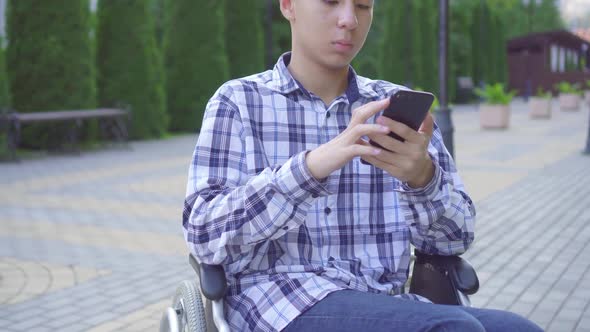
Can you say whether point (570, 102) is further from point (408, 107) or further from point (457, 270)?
point (408, 107)

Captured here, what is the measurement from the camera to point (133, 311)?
4.37 metres

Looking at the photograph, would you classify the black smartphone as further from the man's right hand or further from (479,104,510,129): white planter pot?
(479,104,510,129): white planter pot

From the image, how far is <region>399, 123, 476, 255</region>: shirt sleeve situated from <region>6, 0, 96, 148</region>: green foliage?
1228 centimetres

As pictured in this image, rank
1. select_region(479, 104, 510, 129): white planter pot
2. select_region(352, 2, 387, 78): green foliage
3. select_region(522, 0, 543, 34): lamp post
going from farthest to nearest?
select_region(522, 0, 543, 34): lamp post → select_region(352, 2, 387, 78): green foliage → select_region(479, 104, 510, 129): white planter pot

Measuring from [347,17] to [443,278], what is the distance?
79 cm


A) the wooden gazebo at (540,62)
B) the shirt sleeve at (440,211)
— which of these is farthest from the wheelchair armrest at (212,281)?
the wooden gazebo at (540,62)

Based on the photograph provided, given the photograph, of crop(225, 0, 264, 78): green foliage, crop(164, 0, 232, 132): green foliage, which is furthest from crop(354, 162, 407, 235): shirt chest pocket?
crop(225, 0, 264, 78): green foliage

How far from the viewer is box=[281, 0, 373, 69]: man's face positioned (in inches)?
78.1

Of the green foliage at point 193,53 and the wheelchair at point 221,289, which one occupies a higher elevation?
the green foliage at point 193,53

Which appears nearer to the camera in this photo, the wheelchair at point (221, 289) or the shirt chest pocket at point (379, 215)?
the wheelchair at point (221, 289)

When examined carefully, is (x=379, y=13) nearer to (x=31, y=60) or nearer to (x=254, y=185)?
(x=31, y=60)

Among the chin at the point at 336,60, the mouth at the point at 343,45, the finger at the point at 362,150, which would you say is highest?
the mouth at the point at 343,45

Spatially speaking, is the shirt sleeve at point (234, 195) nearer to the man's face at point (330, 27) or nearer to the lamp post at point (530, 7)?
the man's face at point (330, 27)

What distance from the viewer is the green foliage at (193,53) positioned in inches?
705
